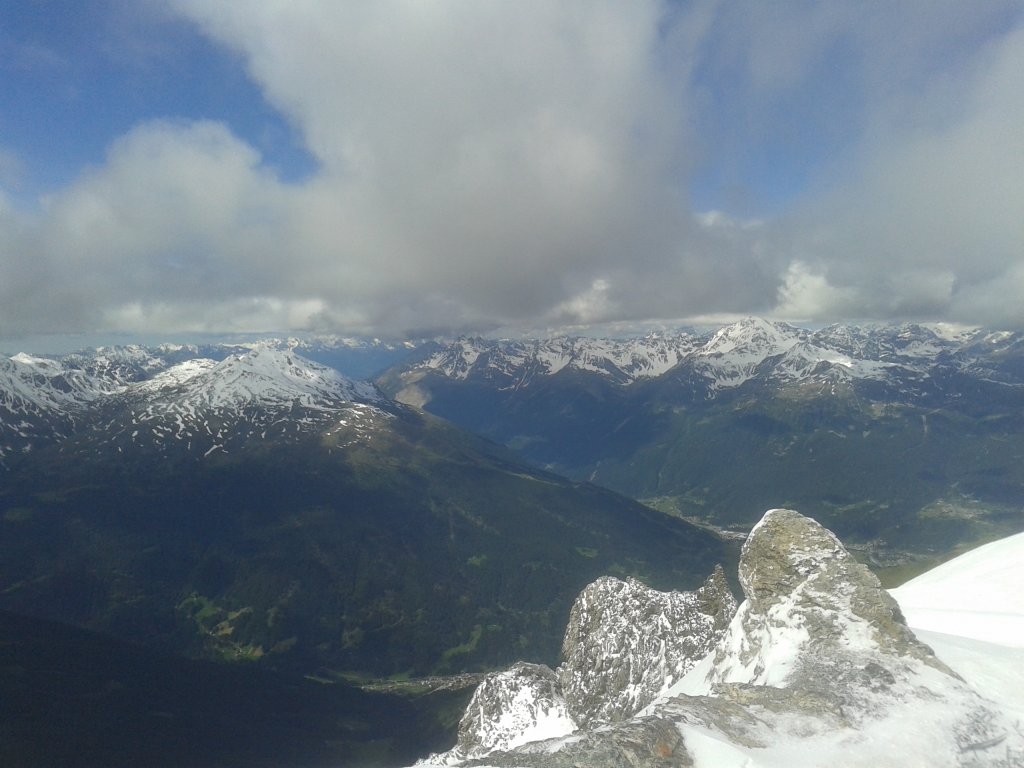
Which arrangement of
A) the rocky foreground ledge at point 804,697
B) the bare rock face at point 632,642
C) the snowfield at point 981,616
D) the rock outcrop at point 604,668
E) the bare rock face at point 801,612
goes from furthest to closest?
the rock outcrop at point 604,668, the bare rock face at point 632,642, the bare rock face at point 801,612, the snowfield at point 981,616, the rocky foreground ledge at point 804,697

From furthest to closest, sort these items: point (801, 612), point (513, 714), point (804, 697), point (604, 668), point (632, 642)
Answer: point (513, 714) < point (604, 668) < point (632, 642) < point (801, 612) < point (804, 697)

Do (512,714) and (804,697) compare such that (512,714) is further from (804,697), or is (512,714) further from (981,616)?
(804,697)

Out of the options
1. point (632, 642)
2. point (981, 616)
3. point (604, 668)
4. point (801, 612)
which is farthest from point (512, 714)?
point (981, 616)

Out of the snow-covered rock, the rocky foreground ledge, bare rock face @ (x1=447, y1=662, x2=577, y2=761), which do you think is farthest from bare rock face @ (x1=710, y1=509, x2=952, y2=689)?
the snow-covered rock

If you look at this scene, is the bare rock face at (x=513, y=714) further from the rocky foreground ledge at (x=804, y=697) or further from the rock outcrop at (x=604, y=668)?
the rocky foreground ledge at (x=804, y=697)

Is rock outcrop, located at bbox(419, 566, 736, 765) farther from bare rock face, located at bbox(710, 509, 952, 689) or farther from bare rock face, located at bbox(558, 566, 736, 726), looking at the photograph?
bare rock face, located at bbox(710, 509, 952, 689)

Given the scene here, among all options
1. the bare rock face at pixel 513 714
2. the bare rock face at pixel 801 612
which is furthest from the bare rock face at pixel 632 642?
the bare rock face at pixel 801 612

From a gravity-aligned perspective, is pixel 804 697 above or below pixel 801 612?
below

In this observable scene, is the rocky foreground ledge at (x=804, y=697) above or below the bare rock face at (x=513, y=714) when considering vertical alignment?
above

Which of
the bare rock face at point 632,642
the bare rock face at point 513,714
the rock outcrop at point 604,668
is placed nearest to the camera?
the bare rock face at point 632,642

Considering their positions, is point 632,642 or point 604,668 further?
point 604,668
